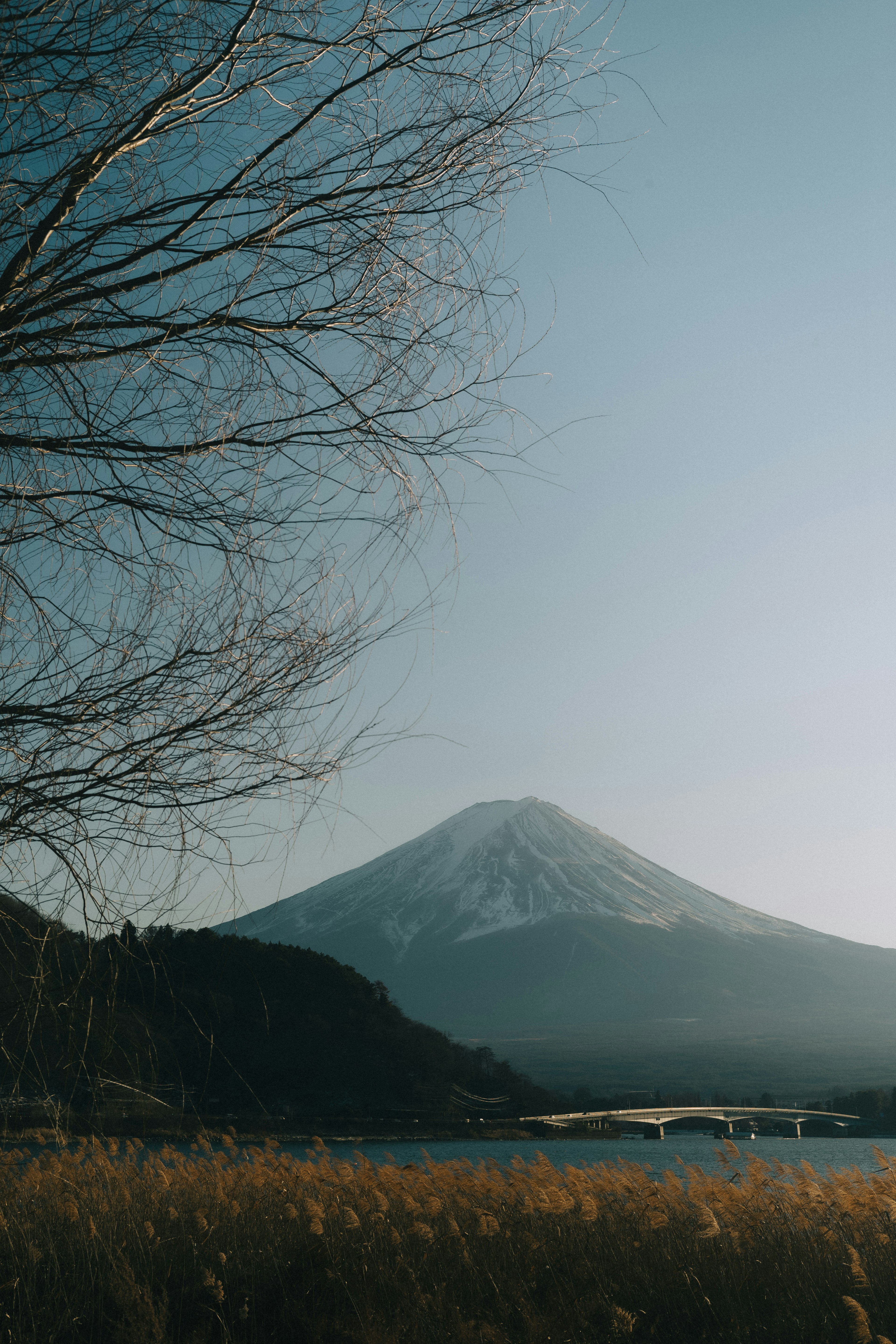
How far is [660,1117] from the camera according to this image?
234ft

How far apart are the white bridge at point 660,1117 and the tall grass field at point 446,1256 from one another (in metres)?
62.7

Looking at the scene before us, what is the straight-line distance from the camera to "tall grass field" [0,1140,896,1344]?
3.91m

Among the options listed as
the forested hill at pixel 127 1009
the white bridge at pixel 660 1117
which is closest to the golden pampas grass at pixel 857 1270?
the forested hill at pixel 127 1009

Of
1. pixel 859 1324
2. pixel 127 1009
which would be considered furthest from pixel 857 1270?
pixel 127 1009

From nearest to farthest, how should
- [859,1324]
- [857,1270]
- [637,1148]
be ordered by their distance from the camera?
[859,1324]
[857,1270]
[637,1148]

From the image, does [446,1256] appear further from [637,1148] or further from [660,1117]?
[637,1148]

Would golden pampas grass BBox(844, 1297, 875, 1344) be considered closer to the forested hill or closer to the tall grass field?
the tall grass field

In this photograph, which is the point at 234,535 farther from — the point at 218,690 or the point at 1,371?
the point at 1,371

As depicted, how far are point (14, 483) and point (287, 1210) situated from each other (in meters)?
4.14

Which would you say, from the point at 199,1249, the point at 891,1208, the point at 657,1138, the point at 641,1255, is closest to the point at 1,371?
the point at 199,1249

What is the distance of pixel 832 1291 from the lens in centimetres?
423

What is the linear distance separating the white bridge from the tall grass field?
206 ft

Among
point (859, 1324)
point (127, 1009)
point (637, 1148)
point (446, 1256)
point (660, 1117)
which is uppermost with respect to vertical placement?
point (127, 1009)

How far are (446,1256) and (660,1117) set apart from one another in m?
75.2
